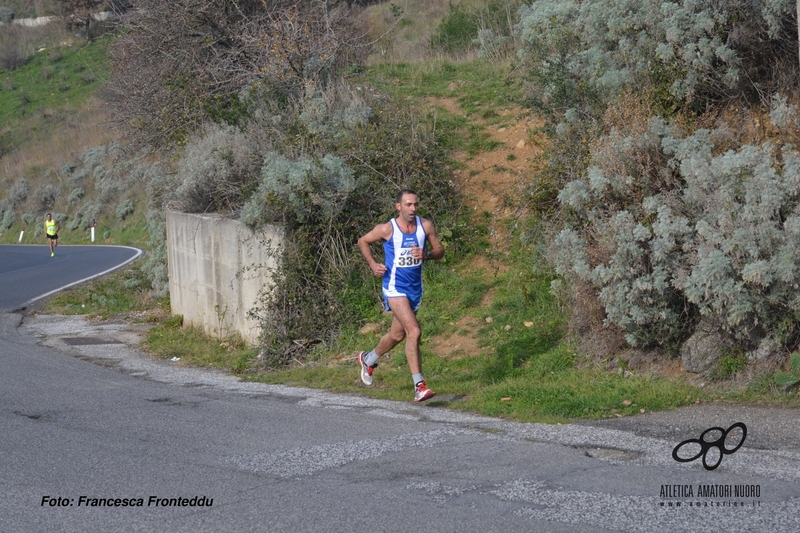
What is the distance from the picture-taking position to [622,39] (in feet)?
35.0

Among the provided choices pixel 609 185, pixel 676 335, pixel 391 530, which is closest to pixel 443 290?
pixel 609 185

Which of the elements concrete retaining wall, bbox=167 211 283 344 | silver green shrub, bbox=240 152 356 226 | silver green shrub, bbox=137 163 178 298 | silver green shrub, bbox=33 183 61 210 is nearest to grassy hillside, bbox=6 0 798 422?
concrete retaining wall, bbox=167 211 283 344

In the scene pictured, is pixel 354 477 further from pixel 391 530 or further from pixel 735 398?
pixel 735 398

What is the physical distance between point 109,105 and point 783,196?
19323 mm

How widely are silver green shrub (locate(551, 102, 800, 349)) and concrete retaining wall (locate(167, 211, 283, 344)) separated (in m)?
4.31

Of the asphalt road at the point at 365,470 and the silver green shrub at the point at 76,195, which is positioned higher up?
the silver green shrub at the point at 76,195

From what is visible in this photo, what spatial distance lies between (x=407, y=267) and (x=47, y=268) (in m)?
20.6

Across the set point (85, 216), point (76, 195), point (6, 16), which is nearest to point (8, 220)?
point (76, 195)

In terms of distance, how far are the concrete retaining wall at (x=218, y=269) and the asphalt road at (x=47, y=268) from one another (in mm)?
5889

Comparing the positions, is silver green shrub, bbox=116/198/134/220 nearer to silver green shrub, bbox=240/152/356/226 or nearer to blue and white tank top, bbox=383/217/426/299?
silver green shrub, bbox=240/152/356/226

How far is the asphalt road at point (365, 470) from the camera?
499cm

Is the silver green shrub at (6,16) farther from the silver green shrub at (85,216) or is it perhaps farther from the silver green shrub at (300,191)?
the silver green shrub at (300,191)

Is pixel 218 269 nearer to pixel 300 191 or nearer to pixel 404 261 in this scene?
pixel 300 191

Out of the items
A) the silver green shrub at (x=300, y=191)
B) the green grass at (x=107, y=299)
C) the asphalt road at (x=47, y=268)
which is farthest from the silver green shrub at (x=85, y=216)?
the silver green shrub at (x=300, y=191)
